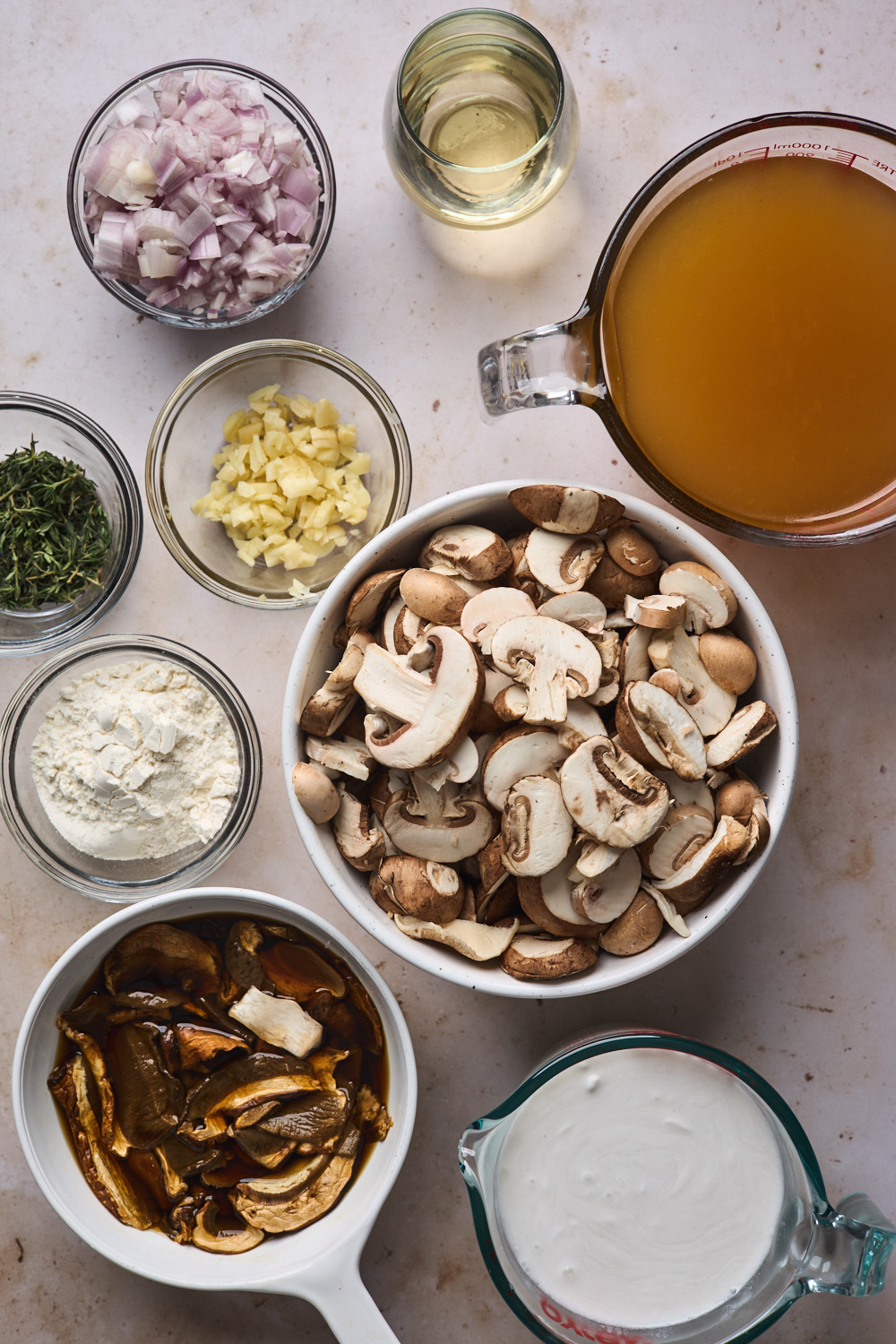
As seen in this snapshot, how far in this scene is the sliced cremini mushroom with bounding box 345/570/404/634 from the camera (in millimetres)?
1164

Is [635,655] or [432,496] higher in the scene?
[432,496]

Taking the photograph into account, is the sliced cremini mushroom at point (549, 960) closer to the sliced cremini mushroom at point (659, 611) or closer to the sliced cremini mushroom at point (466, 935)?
the sliced cremini mushroom at point (466, 935)

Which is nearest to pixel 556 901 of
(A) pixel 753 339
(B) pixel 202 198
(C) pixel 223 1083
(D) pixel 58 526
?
(C) pixel 223 1083

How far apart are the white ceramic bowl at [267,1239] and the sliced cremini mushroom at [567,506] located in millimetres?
591

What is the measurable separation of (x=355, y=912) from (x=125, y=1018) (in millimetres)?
467

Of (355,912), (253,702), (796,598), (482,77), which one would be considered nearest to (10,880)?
(253,702)

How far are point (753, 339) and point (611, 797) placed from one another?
1.86 ft

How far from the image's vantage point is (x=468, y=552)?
3.81 ft

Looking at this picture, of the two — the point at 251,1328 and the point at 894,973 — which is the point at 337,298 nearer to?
the point at 894,973

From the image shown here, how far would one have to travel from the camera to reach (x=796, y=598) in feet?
4.68

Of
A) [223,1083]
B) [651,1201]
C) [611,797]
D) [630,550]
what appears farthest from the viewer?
[223,1083]

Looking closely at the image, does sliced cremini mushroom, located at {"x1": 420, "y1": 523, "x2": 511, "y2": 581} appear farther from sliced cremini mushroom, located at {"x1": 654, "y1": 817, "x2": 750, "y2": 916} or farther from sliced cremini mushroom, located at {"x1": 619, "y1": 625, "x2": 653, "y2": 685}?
sliced cremini mushroom, located at {"x1": 654, "y1": 817, "x2": 750, "y2": 916}

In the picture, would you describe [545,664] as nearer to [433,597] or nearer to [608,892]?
[433,597]

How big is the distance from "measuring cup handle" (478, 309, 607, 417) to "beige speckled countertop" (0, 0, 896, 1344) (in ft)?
0.70
